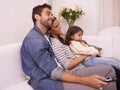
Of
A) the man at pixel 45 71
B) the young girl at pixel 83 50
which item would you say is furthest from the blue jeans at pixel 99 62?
the man at pixel 45 71

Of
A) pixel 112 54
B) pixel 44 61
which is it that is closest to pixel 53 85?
pixel 44 61

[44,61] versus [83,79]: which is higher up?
[44,61]

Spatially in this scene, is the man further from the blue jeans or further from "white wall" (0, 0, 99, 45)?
"white wall" (0, 0, 99, 45)

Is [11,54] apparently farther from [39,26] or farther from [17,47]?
[39,26]

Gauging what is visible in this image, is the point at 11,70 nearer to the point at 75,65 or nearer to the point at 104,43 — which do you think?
the point at 75,65

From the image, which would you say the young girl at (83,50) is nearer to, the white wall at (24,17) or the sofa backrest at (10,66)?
the sofa backrest at (10,66)

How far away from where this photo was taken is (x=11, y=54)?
5.96ft

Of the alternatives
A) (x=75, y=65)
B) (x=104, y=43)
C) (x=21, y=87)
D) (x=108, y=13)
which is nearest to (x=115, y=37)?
(x=104, y=43)

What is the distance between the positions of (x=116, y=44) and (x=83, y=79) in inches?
46.8

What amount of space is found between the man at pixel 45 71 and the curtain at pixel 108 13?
5.22ft

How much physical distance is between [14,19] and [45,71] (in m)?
1.21

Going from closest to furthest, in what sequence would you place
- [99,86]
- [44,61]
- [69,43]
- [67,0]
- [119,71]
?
[99,86] < [44,61] < [119,71] < [69,43] < [67,0]

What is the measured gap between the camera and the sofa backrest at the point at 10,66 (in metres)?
1.74

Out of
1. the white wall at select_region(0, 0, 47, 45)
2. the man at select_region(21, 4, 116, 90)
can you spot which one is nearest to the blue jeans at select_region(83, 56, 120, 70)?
the man at select_region(21, 4, 116, 90)
